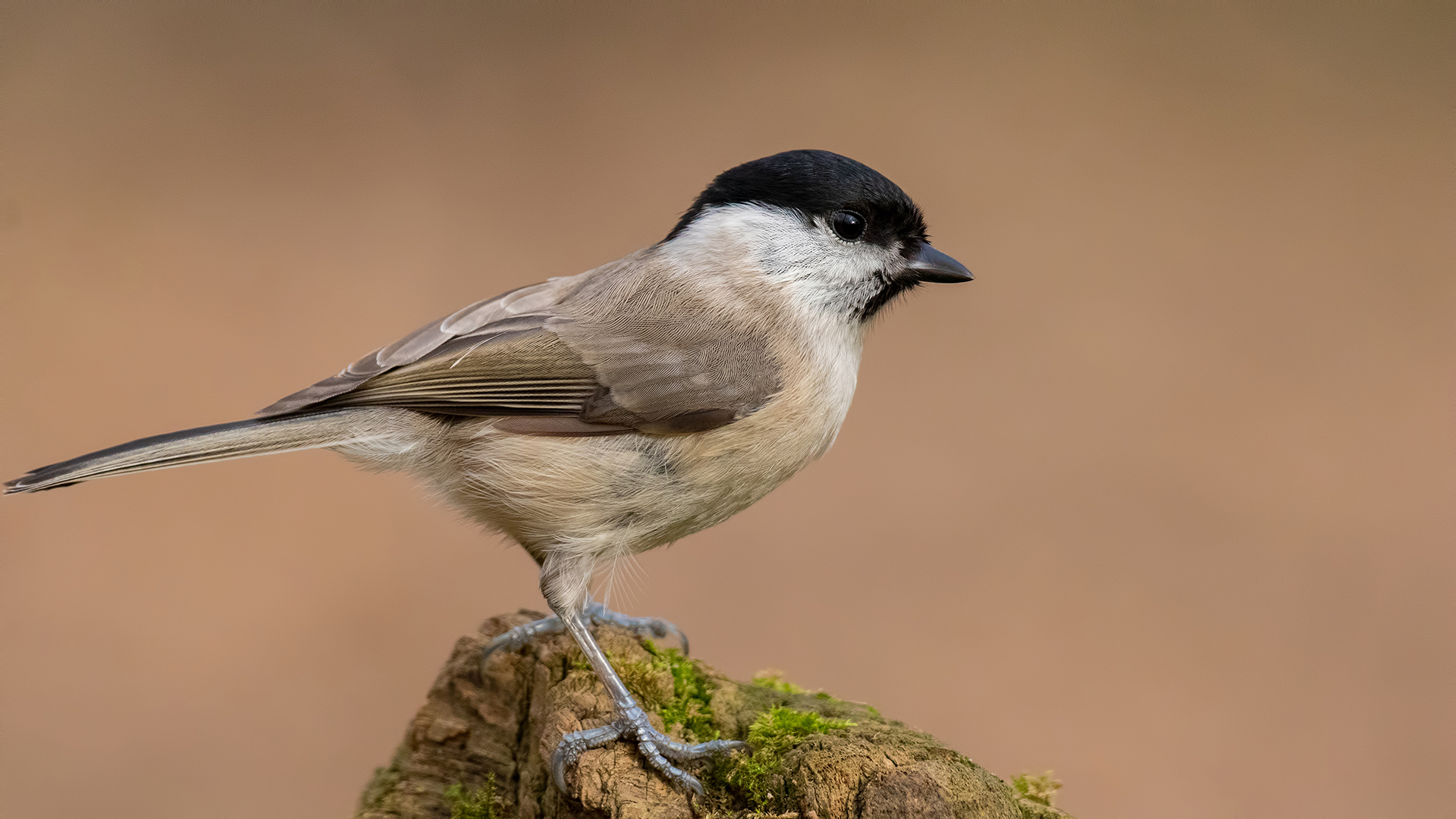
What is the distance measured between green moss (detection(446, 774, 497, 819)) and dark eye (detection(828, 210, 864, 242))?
1.36m

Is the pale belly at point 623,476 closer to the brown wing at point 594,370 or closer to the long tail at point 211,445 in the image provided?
the brown wing at point 594,370

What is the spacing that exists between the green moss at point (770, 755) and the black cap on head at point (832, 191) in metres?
1.04

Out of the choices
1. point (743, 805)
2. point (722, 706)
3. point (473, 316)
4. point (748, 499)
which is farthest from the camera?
point (473, 316)

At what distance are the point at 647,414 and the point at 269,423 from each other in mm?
786

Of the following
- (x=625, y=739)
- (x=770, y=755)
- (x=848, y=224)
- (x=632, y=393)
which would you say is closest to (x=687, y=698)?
(x=625, y=739)

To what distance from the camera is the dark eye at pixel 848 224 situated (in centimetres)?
210

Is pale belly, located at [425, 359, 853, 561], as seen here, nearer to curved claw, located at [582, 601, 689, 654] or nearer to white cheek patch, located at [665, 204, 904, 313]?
white cheek patch, located at [665, 204, 904, 313]

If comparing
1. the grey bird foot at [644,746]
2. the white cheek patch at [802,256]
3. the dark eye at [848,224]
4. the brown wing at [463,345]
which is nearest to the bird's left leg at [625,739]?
the grey bird foot at [644,746]

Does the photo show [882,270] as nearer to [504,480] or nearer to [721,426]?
[721,426]

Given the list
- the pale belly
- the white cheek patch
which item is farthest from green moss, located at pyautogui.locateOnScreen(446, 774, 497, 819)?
the white cheek patch

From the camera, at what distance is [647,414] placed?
75.9 inches

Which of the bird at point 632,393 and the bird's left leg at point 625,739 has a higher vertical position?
the bird at point 632,393

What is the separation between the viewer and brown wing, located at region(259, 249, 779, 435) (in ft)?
6.39

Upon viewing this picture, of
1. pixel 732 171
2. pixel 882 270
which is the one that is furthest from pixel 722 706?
pixel 732 171
